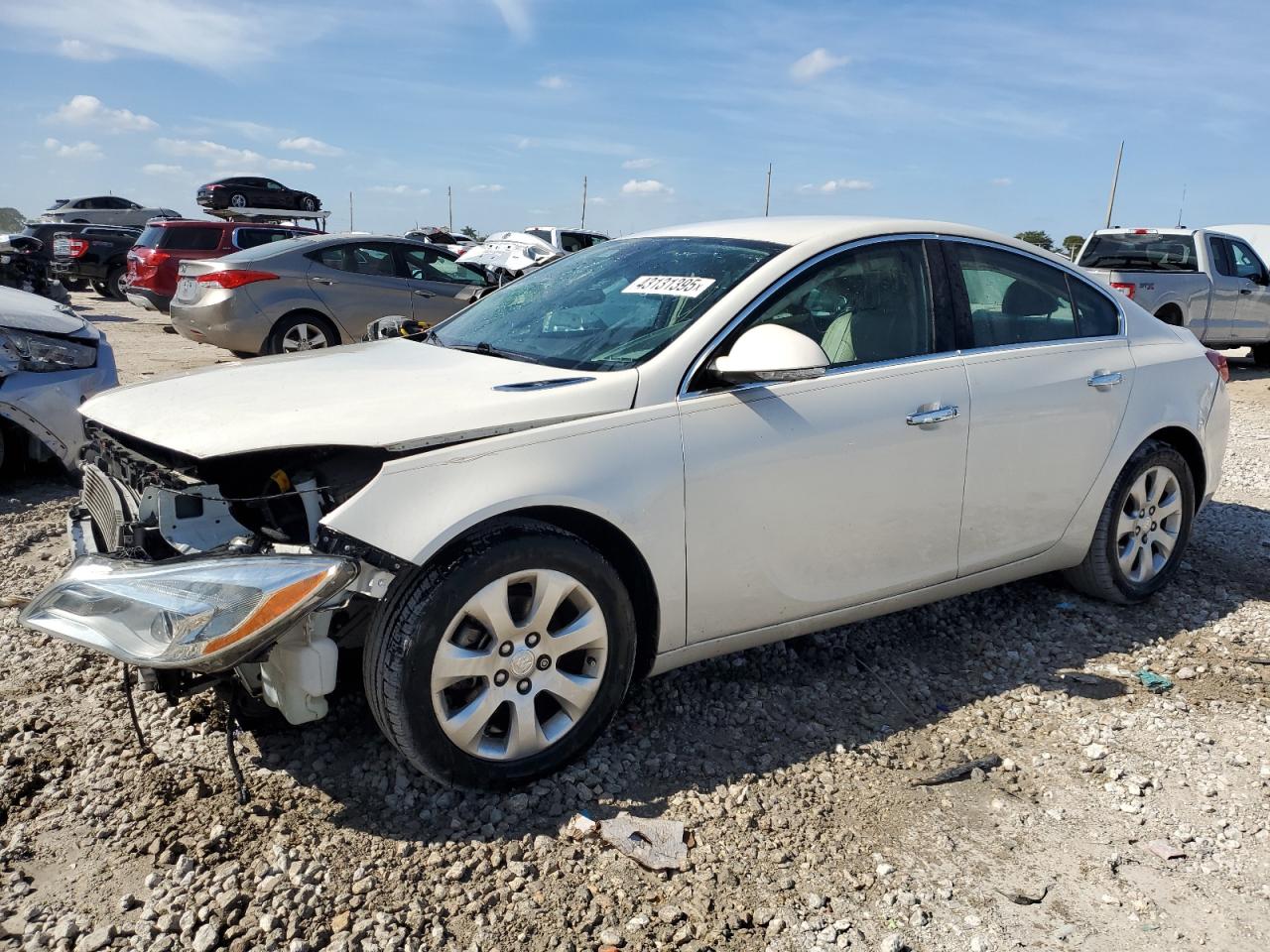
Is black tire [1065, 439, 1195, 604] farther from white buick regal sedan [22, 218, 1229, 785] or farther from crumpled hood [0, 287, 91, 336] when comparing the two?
crumpled hood [0, 287, 91, 336]

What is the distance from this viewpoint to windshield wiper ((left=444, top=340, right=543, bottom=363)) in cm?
335

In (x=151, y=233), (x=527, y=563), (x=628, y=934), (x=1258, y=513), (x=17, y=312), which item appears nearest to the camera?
(x=628, y=934)

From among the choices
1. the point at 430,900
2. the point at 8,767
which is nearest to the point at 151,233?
the point at 8,767

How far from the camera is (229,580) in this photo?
2.46 m

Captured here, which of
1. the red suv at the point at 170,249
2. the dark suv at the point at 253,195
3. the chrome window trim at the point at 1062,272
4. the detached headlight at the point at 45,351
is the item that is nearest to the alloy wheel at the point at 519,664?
the chrome window trim at the point at 1062,272

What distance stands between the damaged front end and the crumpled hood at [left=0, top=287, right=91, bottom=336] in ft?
10.5

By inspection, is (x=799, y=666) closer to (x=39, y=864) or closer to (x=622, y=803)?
(x=622, y=803)

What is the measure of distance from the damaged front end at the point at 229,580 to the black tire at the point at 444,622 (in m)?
0.11

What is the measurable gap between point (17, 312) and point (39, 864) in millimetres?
4060

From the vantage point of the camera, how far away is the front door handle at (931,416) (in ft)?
11.3

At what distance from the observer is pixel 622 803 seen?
2.89 m

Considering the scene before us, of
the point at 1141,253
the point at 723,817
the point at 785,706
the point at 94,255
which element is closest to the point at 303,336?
the point at 785,706

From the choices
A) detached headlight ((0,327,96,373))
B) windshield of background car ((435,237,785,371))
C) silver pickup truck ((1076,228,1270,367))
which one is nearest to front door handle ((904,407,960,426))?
windshield of background car ((435,237,785,371))

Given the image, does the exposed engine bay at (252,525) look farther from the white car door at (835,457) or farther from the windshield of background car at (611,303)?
the white car door at (835,457)
